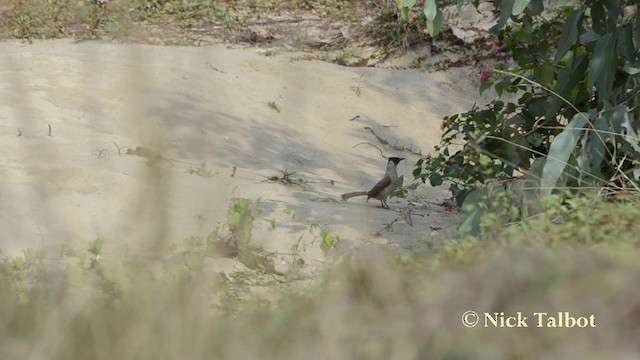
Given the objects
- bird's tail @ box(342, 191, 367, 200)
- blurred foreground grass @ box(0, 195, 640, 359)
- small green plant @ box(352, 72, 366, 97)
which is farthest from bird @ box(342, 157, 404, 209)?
blurred foreground grass @ box(0, 195, 640, 359)

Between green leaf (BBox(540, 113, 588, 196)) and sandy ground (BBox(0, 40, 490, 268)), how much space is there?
2.79 ft

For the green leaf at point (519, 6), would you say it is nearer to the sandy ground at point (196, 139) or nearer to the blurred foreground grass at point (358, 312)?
the sandy ground at point (196, 139)

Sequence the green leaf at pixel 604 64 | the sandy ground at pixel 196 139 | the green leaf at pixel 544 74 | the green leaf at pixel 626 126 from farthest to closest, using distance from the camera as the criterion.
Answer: the green leaf at pixel 544 74 → the green leaf at pixel 604 64 → the green leaf at pixel 626 126 → the sandy ground at pixel 196 139

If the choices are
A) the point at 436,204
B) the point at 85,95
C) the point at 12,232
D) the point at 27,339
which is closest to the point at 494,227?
the point at 27,339

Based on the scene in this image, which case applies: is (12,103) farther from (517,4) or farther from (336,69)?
(336,69)

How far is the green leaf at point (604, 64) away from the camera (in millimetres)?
4438

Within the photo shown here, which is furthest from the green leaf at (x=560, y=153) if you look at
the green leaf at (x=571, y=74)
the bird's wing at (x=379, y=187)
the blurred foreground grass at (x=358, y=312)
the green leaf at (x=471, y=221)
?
the bird's wing at (x=379, y=187)

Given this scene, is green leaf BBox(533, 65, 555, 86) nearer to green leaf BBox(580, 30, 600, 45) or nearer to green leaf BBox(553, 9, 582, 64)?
green leaf BBox(580, 30, 600, 45)

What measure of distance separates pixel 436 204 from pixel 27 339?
4762 millimetres

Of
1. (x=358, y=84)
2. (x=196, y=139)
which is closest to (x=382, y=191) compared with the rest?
(x=358, y=84)

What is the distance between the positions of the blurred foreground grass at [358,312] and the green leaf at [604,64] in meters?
1.74

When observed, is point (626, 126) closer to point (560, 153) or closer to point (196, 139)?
point (560, 153)

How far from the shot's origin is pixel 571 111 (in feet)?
17.0

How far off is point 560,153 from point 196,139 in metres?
1.99
